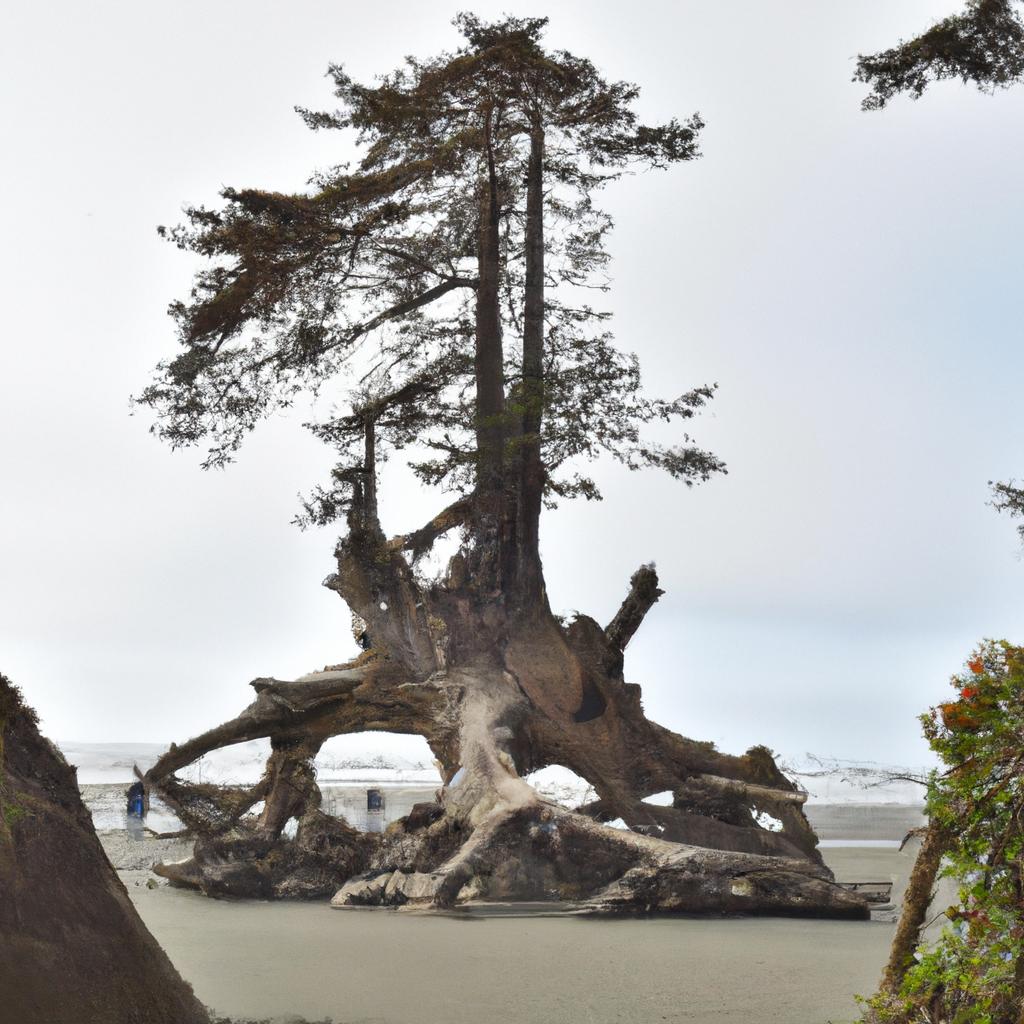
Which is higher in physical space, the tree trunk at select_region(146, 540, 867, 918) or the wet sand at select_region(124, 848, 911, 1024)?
the tree trunk at select_region(146, 540, 867, 918)

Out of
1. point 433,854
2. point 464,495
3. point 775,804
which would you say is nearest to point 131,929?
point 433,854

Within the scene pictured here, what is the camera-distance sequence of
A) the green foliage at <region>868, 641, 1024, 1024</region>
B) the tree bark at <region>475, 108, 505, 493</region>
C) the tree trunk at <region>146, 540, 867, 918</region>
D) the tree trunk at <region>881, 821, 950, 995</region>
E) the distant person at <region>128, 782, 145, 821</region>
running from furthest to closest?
the distant person at <region>128, 782, 145, 821</region> → the tree bark at <region>475, 108, 505, 493</region> → the tree trunk at <region>146, 540, 867, 918</region> → the tree trunk at <region>881, 821, 950, 995</region> → the green foliage at <region>868, 641, 1024, 1024</region>

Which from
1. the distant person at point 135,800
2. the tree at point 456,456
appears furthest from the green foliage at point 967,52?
the distant person at point 135,800

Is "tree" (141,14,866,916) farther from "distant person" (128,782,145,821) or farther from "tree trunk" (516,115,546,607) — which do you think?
"distant person" (128,782,145,821)

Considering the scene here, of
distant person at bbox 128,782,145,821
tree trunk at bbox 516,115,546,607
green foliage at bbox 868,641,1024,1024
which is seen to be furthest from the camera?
distant person at bbox 128,782,145,821

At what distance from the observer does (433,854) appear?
11750 millimetres

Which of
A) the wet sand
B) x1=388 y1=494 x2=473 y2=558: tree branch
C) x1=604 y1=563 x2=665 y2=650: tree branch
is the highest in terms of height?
x1=388 y1=494 x2=473 y2=558: tree branch

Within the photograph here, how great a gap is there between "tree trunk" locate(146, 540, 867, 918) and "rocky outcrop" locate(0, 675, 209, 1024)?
513 cm

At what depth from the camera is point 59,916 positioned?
17.5ft

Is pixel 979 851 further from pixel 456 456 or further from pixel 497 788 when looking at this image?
pixel 456 456

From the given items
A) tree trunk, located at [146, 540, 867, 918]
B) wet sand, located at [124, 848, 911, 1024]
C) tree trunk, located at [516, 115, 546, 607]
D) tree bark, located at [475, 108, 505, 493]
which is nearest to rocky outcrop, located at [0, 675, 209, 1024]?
wet sand, located at [124, 848, 911, 1024]

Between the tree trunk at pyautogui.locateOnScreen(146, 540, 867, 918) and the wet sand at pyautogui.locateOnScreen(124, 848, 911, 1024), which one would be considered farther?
the tree trunk at pyautogui.locateOnScreen(146, 540, 867, 918)

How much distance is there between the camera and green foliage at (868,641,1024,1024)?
4145mm

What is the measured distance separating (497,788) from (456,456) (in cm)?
666
